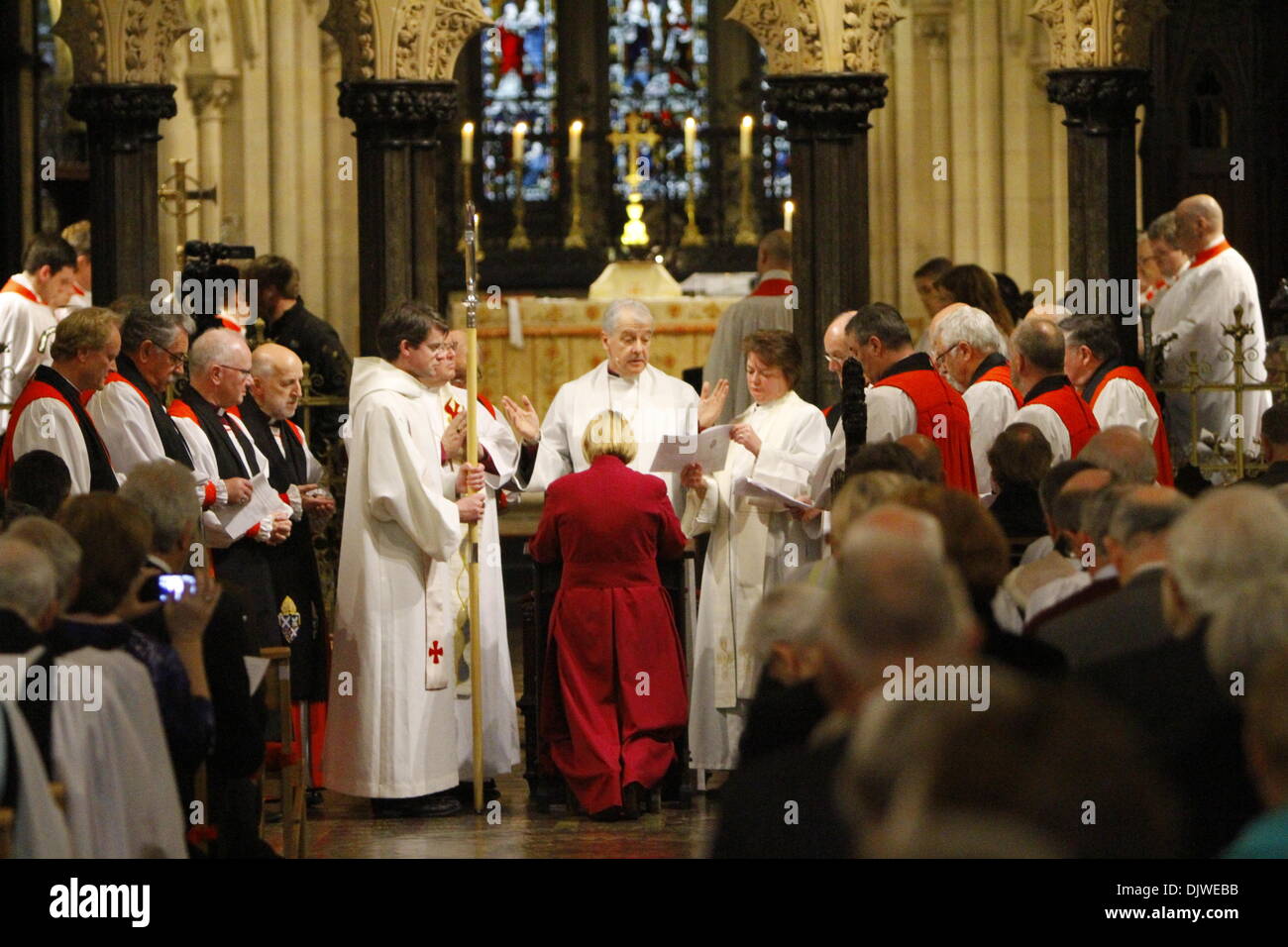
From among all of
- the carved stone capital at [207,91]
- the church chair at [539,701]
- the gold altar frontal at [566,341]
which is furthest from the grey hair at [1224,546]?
the carved stone capital at [207,91]

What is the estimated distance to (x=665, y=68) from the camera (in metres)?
20.1

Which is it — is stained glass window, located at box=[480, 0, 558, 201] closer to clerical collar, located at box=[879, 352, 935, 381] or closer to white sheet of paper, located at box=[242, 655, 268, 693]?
clerical collar, located at box=[879, 352, 935, 381]

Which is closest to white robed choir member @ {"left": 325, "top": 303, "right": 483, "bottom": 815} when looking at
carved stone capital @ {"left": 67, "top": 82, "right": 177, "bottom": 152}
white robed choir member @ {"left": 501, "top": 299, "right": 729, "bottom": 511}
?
white robed choir member @ {"left": 501, "top": 299, "right": 729, "bottom": 511}

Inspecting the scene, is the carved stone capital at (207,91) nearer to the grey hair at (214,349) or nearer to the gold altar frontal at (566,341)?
the gold altar frontal at (566,341)

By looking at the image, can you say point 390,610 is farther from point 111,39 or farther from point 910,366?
point 111,39

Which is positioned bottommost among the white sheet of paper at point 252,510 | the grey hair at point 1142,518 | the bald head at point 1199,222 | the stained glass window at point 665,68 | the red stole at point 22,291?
the white sheet of paper at point 252,510

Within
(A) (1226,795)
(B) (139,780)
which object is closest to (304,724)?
(B) (139,780)

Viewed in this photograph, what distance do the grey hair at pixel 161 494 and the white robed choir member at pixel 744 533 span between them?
290 centimetres

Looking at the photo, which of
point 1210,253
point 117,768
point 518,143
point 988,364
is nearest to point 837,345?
point 988,364

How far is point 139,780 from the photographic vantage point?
475cm

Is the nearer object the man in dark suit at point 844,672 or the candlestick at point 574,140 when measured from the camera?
the man in dark suit at point 844,672

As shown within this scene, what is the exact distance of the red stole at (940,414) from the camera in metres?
8.11

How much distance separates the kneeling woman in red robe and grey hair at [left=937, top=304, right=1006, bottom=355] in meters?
1.43

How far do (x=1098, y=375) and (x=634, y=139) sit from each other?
32.9 ft
